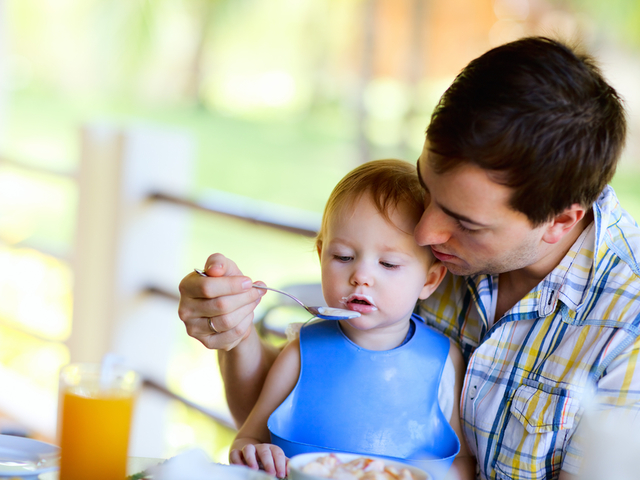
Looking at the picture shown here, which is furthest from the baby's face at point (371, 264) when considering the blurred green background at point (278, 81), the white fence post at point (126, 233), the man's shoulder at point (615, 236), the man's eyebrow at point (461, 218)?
the blurred green background at point (278, 81)

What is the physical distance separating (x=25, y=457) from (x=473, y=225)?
0.83 meters

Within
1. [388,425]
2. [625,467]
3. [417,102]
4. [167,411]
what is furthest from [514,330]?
[417,102]

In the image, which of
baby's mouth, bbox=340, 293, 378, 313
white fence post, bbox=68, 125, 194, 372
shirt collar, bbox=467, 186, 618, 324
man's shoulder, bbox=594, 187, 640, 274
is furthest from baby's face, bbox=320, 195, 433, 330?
white fence post, bbox=68, 125, 194, 372

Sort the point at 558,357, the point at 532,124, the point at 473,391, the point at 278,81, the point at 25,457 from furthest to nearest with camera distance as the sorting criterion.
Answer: the point at 278,81 → the point at 473,391 → the point at 558,357 → the point at 532,124 → the point at 25,457

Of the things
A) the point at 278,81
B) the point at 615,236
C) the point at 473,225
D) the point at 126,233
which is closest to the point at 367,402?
the point at 473,225

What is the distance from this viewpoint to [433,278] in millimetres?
1491

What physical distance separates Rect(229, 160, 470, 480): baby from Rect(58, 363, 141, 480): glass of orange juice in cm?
38

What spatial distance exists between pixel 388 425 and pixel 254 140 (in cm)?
1308

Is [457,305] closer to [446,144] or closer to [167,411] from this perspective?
[446,144]

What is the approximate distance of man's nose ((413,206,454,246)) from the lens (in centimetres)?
129

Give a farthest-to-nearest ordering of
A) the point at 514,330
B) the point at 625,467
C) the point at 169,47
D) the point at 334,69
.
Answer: the point at 334,69 → the point at 169,47 → the point at 514,330 → the point at 625,467

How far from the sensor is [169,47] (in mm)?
12930

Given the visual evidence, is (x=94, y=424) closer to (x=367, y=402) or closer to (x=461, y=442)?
(x=367, y=402)

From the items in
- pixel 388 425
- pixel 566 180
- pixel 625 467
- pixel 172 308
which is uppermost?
pixel 566 180
